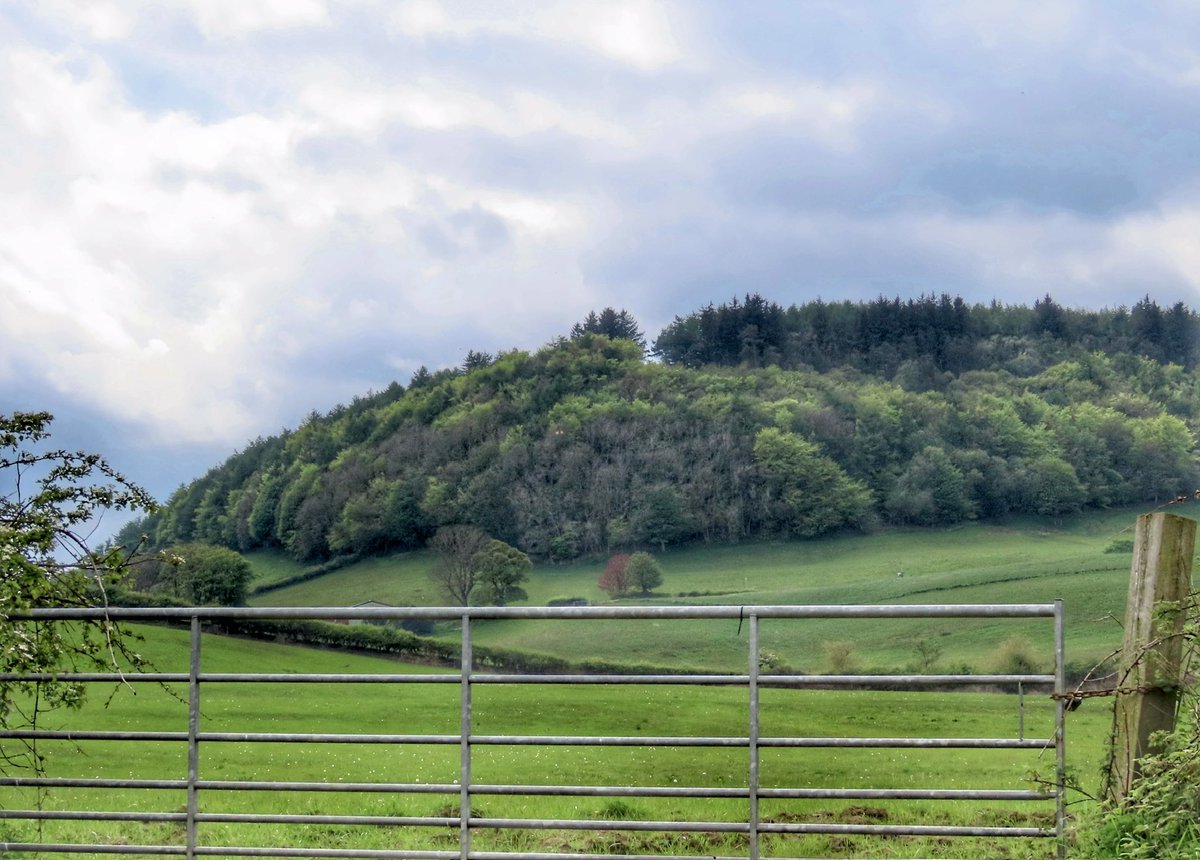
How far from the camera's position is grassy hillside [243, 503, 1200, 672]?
66562mm

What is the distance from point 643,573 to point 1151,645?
73605 millimetres

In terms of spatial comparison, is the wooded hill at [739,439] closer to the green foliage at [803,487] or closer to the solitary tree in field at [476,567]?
the green foliage at [803,487]

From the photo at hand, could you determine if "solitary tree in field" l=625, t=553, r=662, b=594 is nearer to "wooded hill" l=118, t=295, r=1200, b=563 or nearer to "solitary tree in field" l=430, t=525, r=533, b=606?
"solitary tree in field" l=430, t=525, r=533, b=606

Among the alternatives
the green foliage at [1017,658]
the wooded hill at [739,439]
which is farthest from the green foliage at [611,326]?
the green foliage at [1017,658]

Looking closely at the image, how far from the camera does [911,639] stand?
70.1 metres

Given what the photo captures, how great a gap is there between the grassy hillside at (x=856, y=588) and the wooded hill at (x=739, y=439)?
2460 mm

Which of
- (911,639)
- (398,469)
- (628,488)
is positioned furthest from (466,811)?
(398,469)

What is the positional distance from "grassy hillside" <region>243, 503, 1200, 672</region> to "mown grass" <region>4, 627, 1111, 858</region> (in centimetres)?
1658

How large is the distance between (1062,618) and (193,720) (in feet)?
14.1

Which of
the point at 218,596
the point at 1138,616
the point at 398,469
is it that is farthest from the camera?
the point at 398,469

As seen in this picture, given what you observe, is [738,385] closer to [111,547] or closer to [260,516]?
[260,516]

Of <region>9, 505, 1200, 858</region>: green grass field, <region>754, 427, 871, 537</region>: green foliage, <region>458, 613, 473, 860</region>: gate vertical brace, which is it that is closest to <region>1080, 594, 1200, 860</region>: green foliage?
<region>9, 505, 1200, 858</region>: green grass field

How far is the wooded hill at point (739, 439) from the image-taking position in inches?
3649

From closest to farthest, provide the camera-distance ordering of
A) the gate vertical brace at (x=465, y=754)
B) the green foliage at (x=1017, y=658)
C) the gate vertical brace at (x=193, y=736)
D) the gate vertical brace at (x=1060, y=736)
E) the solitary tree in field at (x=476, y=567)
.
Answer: the gate vertical brace at (x=1060, y=736), the gate vertical brace at (x=465, y=754), the gate vertical brace at (x=193, y=736), the green foliage at (x=1017, y=658), the solitary tree in field at (x=476, y=567)
